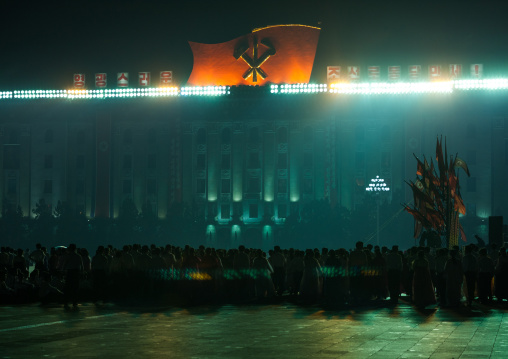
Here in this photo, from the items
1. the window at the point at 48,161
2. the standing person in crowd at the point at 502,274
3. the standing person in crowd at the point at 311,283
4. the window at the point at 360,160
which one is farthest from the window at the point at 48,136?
the standing person in crowd at the point at 502,274

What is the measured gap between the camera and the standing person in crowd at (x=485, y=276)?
21.2m

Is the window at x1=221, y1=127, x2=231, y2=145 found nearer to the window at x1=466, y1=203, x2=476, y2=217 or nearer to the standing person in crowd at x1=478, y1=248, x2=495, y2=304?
the window at x1=466, y1=203, x2=476, y2=217

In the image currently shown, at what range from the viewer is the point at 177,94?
67562mm

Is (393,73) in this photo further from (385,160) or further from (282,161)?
(282,161)

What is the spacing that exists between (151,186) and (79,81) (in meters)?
10.6

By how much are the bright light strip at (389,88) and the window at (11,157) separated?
28.0 metres

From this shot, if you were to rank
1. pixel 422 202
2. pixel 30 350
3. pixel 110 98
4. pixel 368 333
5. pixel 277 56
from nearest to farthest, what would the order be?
pixel 30 350 → pixel 368 333 → pixel 422 202 → pixel 277 56 → pixel 110 98

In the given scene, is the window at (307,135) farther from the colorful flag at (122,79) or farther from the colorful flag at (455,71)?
→ the colorful flag at (122,79)

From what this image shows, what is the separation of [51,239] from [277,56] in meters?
22.4

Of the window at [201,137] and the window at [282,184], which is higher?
the window at [201,137]

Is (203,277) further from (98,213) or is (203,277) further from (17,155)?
(17,155)

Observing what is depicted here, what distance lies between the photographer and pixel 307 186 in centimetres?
7019

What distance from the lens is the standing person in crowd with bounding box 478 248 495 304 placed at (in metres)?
21.2

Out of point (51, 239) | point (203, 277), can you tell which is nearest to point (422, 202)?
point (203, 277)
